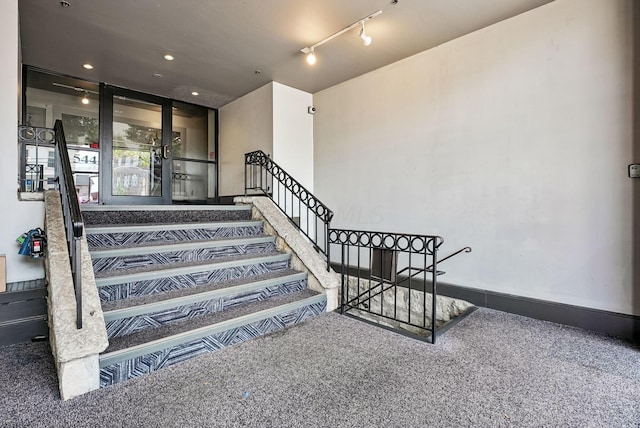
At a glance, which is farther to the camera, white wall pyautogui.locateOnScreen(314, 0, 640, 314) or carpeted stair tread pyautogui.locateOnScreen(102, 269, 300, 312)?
white wall pyautogui.locateOnScreen(314, 0, 640, 314)

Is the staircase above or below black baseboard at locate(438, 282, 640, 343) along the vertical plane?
above

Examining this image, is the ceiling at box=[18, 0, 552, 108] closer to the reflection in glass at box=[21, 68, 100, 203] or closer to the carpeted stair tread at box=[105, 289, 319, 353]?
the reflection in glass at box=[21, 68, 100, 203]

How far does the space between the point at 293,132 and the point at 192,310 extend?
3684 millimetres

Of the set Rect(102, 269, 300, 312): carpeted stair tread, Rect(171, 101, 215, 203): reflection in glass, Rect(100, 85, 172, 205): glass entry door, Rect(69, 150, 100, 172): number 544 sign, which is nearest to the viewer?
Rect(102, 269, 300, 312): carpeted stair tread

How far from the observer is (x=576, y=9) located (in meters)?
2.99

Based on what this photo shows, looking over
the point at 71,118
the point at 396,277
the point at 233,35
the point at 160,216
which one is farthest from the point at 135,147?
the point at 396,277

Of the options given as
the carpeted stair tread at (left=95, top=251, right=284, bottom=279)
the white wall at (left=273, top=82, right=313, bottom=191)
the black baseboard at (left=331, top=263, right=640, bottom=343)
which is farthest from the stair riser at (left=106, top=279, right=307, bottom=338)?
Answer: the white wall at (left=273, top=82, right=313, bottom=191)

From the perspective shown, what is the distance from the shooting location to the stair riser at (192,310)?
2.30m

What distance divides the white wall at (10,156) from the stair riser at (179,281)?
1.09m

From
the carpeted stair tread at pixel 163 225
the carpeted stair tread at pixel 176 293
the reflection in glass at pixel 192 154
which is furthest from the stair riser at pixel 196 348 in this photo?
the reflection in glass at pixel 192 154

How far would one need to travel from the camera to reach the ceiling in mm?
3238

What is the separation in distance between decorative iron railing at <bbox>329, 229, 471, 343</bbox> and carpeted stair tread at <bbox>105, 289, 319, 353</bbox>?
2.11 feet

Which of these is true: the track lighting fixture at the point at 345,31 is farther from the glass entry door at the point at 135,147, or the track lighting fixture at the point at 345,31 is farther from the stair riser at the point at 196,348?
the glass entry door at the point at 135,147

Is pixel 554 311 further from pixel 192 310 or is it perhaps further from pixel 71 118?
pixel 71 118
